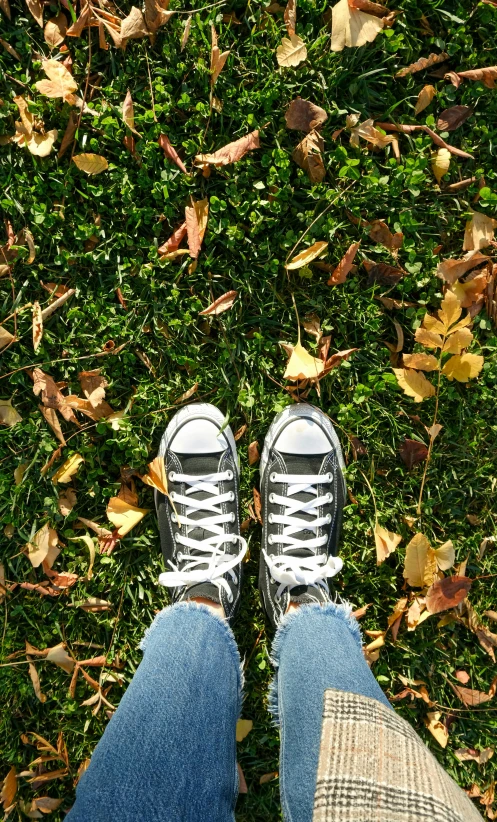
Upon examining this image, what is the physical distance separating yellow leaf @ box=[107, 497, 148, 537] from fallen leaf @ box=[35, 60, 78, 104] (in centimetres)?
149

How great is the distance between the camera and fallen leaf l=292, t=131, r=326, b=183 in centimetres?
191

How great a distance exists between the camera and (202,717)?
4.75ft

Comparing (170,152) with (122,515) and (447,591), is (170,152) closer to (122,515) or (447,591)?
(122,515)

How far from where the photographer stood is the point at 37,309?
198cm

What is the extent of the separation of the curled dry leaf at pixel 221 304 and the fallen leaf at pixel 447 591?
1.32 m

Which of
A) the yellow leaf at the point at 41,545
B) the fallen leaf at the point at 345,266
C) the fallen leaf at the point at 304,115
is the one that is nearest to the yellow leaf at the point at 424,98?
the fallen leaf at the point at 304,115

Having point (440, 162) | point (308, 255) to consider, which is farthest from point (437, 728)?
point (440, 162)

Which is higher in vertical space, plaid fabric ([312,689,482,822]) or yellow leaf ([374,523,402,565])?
plaid fabric ([312,689,482,822])

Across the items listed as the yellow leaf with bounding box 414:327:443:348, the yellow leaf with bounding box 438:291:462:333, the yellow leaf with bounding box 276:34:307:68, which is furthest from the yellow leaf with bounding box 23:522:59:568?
the yellow leaf with bounding box 276:34:307:68

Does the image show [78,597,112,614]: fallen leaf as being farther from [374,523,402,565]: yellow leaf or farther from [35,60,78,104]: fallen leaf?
[35,60,78,104]: fallen leaf

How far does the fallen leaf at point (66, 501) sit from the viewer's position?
79.9 inches

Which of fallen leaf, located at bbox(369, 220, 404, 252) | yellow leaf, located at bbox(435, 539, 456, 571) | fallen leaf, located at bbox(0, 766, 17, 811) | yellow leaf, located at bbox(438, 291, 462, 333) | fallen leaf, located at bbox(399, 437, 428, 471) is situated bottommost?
fallen leaf, located at bbox(0, 766, 17, 811)

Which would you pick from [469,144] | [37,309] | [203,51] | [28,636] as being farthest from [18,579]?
[469,144]

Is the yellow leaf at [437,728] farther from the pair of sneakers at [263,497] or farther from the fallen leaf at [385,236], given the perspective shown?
the fallen leaf at [385,236]
